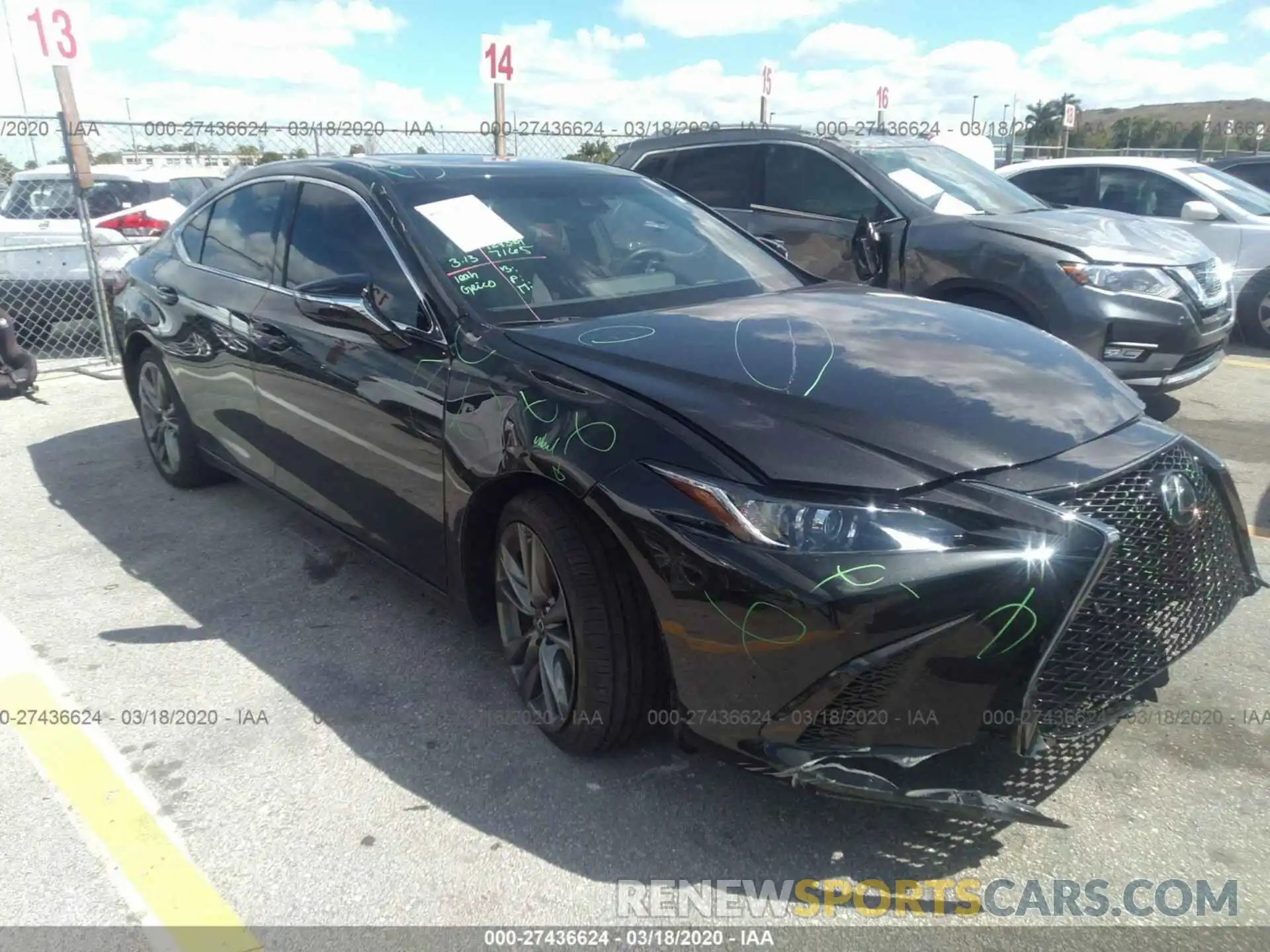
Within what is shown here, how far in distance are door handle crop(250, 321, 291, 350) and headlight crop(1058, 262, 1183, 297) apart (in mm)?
4315

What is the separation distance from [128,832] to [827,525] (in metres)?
2.04

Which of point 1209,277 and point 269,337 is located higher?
point 269,337

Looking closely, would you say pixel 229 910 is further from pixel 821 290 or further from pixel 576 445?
pixel 821 290

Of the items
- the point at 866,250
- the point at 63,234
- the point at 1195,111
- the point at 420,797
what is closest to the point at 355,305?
the point at 420,797

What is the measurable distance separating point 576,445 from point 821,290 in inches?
59.7

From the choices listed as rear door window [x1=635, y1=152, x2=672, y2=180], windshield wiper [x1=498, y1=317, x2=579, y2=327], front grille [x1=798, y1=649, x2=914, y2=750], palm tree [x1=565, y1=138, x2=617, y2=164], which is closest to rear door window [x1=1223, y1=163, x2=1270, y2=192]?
rear door window [x1=635, y1=152, x2=672, y2=180]

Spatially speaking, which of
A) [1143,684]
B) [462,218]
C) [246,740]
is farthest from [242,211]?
[1143,684]

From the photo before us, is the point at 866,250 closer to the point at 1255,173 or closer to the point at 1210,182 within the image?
the point at 1210,182

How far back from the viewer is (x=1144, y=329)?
5711 mm

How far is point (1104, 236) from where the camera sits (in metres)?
6.09

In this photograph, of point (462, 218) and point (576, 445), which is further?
point (462, 218)

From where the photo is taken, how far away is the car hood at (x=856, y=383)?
2.39 meters

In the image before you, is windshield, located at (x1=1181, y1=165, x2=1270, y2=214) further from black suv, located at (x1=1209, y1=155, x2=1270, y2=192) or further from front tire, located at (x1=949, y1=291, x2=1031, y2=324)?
front tire, located at (x1=949, y1=291, x2=1031, y2=324)

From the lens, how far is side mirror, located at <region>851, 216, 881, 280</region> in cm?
615
